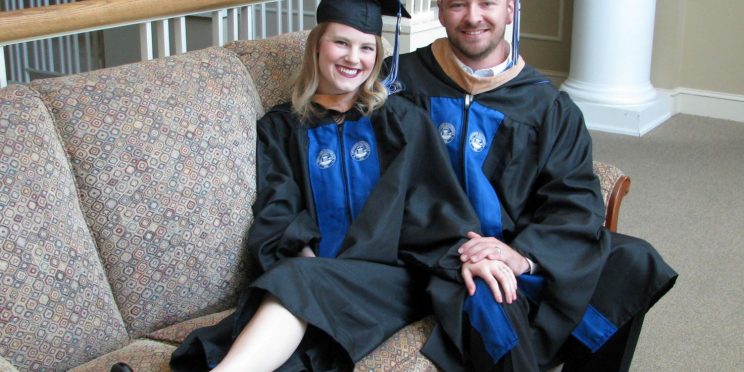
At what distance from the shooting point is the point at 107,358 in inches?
82.7

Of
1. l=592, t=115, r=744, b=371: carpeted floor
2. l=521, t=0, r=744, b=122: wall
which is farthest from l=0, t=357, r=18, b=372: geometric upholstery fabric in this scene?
l=521, t=0, r=744, b=122: wall

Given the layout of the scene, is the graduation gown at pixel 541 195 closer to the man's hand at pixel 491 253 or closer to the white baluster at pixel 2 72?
the man's hand at pixel 491 253

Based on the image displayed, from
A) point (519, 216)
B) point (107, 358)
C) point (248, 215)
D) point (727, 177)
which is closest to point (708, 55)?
point (727, 177)

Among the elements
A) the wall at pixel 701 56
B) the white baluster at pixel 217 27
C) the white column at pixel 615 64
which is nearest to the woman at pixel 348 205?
the white baluster at pixel 217 27

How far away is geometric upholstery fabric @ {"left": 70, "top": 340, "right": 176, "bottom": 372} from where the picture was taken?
6.75 feet

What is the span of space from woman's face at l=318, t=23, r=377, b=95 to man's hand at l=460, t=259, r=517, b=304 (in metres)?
0.60

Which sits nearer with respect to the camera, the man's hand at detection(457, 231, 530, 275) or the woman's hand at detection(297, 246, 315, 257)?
the man's hand at detection(457, 231, 530, 275)

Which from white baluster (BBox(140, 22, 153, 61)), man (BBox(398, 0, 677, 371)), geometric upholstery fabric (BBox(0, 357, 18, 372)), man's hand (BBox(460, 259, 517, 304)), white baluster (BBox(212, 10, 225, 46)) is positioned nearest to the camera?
geometric upholstery fabric (BBox(0, 357, 18, 372))

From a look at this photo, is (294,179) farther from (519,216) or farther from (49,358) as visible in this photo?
(49,358)

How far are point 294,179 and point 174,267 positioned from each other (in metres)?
0.42

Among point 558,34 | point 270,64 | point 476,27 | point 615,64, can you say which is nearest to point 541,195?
point 476,27

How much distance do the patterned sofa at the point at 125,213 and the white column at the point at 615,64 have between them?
3.59 meters

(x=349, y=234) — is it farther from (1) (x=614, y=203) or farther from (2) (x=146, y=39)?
(2) (x=146, y=39)

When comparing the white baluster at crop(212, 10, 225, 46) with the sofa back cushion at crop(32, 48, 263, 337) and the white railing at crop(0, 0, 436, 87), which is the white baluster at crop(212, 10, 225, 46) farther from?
the sofa back cushion at crop(32, 48, 263, 337)
